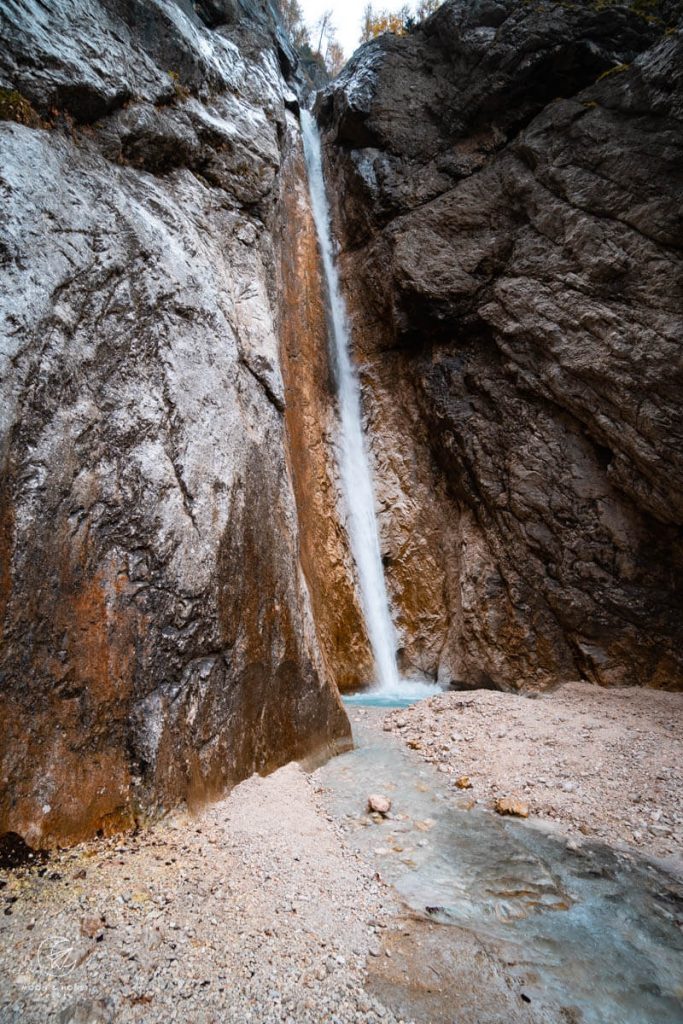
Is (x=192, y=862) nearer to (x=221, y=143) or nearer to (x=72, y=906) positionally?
(x=72, y=906)

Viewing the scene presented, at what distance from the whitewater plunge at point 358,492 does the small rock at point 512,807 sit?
3470 mm

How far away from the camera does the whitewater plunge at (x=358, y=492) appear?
8.53m

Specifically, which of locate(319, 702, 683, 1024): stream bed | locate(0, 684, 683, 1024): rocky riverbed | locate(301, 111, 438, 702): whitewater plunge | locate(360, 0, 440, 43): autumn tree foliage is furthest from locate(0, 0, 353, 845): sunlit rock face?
locate(360, 0, 440, 43): autumn tree foliage

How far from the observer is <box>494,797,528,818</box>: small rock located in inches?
169

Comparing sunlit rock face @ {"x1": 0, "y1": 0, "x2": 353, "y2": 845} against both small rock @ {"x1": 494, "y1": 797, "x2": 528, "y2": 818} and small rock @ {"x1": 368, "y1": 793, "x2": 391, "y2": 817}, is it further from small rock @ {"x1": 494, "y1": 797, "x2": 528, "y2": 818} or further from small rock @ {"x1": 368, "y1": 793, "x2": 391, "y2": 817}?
small rock @ {"x1": 494, "y1": 797, "x2": 528, "y2": 818}

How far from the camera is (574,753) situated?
17.0ft

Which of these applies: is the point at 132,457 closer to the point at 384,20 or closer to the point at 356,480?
the point at 356,480

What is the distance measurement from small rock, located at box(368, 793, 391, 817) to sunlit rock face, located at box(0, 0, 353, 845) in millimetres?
887

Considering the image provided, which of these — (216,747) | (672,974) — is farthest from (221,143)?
(672,974)

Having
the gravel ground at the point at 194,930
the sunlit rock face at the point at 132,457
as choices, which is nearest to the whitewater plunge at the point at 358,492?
the sunlit rock face at the point at 132,457

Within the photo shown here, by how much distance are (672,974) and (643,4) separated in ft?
42.2

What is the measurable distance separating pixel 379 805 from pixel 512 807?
1.15 meters

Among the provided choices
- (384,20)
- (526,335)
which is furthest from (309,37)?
(526,335)

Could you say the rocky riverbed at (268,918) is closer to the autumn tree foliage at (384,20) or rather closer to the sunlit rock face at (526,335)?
the sunlit rock face at (526,335)
